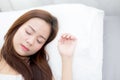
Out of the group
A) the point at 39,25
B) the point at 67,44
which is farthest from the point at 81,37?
the point at 39,25

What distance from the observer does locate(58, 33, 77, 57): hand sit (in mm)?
1144

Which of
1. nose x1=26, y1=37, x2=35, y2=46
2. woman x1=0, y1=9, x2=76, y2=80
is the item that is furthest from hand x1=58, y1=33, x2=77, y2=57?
nose x1=26, y1=37, x2=35, y2=46

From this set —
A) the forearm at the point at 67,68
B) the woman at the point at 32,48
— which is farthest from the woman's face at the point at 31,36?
the forearm at the point at 67,68

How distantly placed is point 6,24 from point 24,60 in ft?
0.65

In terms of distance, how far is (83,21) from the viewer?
3.88 feet

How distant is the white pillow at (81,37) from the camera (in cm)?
114

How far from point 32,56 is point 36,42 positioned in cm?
9

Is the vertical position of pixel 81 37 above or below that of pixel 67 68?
above

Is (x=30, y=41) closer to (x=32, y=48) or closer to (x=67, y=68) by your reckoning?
(x=32, y=48)

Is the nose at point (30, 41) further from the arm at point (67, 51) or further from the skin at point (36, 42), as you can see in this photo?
the arm at point (67, 51)

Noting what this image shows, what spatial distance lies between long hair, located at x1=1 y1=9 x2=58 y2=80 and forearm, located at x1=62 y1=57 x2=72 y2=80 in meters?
0.06

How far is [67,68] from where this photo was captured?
1.13 m

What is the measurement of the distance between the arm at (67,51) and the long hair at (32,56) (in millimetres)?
50

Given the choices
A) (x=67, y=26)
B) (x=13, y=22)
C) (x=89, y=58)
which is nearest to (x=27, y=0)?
(x=13, y=22)
